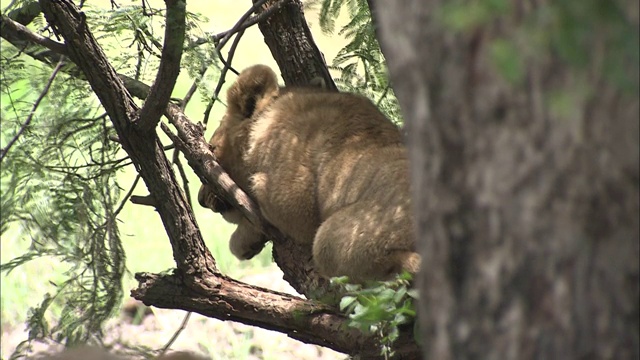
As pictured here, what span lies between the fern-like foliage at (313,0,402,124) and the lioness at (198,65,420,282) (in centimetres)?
24

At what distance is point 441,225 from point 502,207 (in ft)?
0.43

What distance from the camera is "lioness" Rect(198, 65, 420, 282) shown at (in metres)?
4.12

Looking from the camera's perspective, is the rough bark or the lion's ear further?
the lion's ear

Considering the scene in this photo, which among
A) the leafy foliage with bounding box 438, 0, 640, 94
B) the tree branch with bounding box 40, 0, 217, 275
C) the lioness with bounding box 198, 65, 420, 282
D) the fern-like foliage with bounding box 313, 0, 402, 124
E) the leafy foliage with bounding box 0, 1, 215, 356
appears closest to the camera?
the leafy foliage with bounding box 438, 0, 640, 94

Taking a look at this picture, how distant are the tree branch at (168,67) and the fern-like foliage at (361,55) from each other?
4.40ft

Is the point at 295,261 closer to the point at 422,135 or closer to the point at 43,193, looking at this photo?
the point at 43,193

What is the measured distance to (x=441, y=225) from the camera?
5.56 feet

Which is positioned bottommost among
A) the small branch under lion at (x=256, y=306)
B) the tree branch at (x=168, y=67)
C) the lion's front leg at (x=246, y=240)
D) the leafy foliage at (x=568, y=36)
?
the leafy foliage at (x=568, y=36)

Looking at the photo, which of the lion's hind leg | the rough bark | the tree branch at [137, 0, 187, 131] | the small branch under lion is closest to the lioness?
the lion's hind leg

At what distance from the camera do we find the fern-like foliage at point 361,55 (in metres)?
5.02

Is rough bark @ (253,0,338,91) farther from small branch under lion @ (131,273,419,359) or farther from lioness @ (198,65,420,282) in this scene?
small branch under lion @ (131,273,419,359)

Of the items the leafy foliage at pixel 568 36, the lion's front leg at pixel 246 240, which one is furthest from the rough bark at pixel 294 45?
the leafy foliage at pixel 568 36

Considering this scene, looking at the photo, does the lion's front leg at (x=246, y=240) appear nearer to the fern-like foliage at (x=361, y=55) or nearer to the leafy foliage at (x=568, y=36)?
the fern-like foliage at (x=361, y=55)

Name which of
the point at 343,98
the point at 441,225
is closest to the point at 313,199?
the point at 343,98
